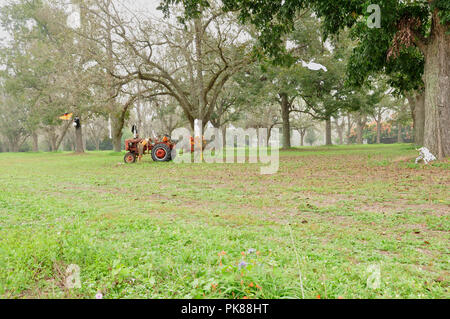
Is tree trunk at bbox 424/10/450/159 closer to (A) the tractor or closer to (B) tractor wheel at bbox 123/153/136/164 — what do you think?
(A) the tractor

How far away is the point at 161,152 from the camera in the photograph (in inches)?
611

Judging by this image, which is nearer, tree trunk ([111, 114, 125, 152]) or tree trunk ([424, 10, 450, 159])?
tree trunk ([424, 10, 450, 159])

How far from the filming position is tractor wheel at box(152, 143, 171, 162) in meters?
15.5

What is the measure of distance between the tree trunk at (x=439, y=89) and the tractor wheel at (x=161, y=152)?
11249 mm

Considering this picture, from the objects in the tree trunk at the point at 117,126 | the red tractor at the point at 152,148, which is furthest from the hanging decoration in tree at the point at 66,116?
the red tractor at the point at 152,148

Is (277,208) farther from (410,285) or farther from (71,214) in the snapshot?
(71,214)

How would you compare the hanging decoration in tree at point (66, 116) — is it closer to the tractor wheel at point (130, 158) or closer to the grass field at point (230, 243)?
the tractor wheel at point (130, 158)

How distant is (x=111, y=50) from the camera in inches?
634

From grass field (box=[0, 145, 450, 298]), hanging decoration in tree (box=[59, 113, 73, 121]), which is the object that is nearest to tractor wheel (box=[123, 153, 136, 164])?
grass field (box=[0, 145, 450, 298])

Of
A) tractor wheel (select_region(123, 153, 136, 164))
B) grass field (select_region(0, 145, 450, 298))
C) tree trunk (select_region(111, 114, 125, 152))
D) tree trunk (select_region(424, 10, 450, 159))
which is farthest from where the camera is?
tree trunk (select_region(111, 114, 125, 152))

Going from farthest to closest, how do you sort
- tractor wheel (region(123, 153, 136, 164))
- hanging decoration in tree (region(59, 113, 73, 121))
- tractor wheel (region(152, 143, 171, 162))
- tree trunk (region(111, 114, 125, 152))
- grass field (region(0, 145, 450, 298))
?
hanging decoration in tree (region(59, 113, 73, 121))
tree trunk (region(111, 114, 125, 152))
tractor wheel (region(123, 153, 136, 164))
tractor wheel (region(152, 143, 171, 162))
grass field (region(0, 145, 450, 298))

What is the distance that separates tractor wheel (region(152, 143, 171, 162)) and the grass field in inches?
339

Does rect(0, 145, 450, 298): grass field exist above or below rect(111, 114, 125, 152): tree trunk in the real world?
below

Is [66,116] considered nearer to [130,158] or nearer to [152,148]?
[130,158]
